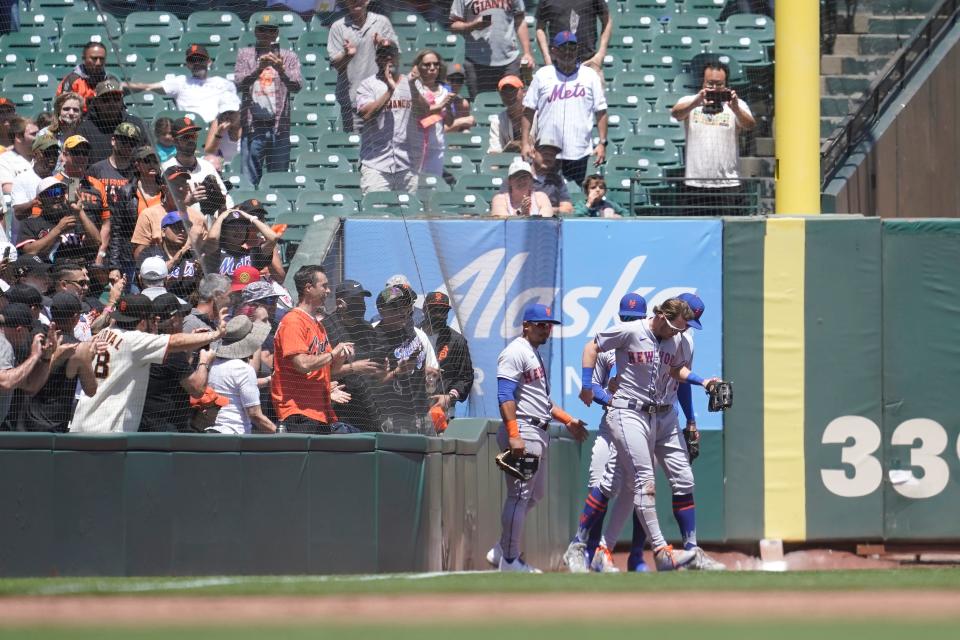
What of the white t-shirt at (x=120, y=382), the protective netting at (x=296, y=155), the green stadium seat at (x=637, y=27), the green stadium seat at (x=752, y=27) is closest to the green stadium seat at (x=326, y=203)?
the protective netting at (x=296, y=155)

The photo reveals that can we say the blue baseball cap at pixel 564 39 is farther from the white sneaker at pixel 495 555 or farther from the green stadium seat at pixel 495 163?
the white sneaker at pixel 495 555

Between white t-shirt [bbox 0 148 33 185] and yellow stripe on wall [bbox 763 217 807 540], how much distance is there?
601cm

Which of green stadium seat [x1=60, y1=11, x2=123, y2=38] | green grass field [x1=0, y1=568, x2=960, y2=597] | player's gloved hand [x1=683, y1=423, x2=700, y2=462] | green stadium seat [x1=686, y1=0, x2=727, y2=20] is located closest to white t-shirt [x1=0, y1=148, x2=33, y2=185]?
green stadium seat [x1=60, y1=11, x2=123, y2=38]

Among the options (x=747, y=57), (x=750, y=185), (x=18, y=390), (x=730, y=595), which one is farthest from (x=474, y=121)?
(x=730, y=595)

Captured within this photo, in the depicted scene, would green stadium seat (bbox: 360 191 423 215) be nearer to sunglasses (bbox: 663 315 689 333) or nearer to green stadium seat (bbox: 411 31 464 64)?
green stadium seat (bbox: 411 31 464 64)

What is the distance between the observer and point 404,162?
11.5 m

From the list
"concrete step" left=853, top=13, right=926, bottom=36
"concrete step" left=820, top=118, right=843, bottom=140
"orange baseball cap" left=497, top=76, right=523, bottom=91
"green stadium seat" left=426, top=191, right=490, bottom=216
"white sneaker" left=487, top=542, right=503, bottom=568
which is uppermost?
"concrete step" left=853, top=13, right=926, bottom=36

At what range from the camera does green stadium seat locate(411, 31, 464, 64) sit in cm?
1173

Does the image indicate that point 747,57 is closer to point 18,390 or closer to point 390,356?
point 390,356

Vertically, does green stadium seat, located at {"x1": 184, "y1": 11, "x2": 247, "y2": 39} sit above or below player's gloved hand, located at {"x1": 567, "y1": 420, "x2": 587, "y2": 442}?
above

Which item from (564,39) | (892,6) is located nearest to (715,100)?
(564,39)

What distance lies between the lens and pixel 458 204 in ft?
40.2

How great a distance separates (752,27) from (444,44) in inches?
172

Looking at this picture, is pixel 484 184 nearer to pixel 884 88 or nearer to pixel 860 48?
pixel 884 88
